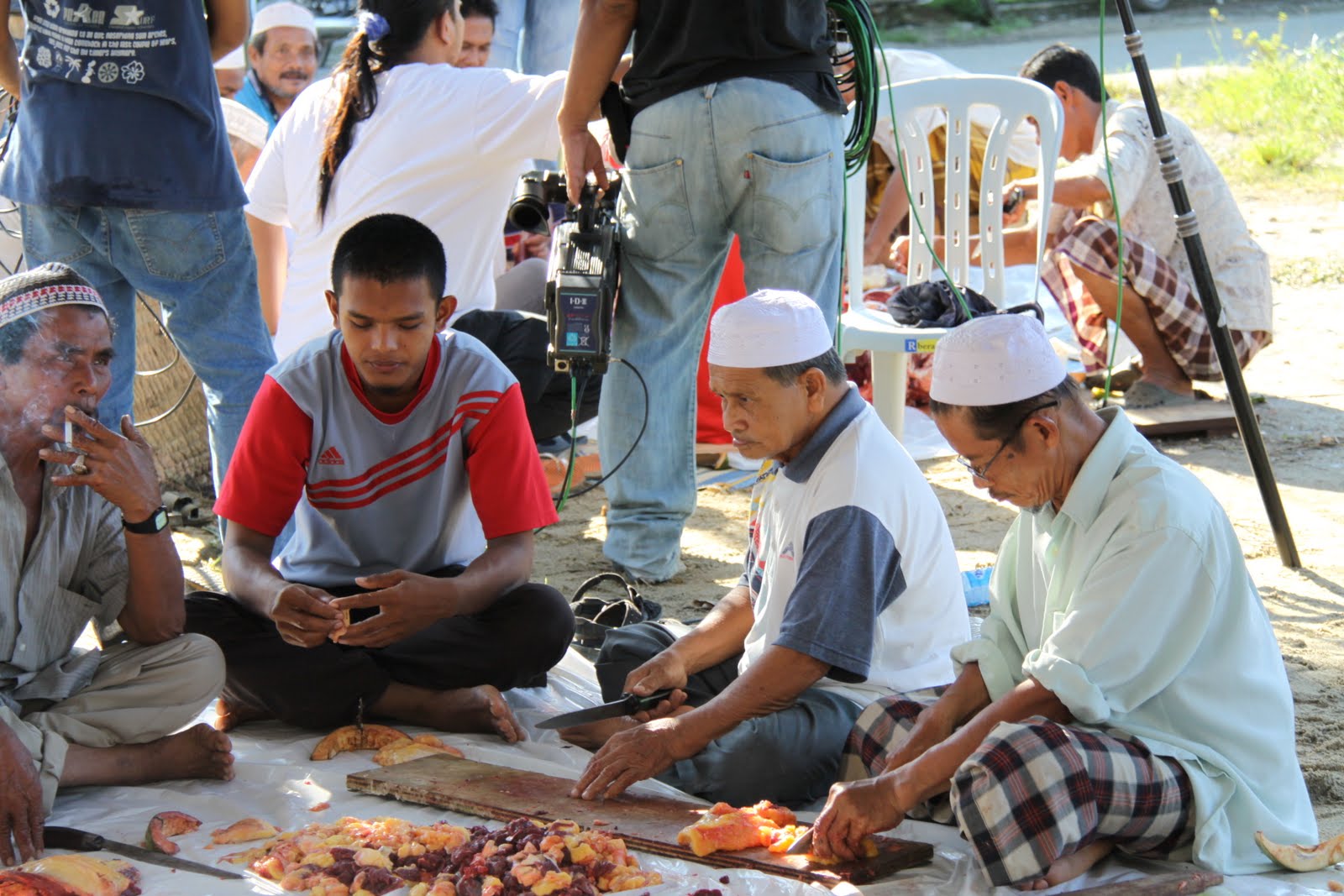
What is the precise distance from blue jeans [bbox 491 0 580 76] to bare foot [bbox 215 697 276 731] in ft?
12.0

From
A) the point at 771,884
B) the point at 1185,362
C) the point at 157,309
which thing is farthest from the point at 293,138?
the point at 1185,362

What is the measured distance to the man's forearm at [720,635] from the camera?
10.3 ft

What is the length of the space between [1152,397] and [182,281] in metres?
3.98

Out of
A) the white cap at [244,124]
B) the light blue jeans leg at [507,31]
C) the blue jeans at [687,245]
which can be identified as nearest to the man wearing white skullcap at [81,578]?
the blue jeans at [687,245]

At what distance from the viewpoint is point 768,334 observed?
282 cm

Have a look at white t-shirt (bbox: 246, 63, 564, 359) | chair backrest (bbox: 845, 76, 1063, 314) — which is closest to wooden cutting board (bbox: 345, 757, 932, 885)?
white t-shirt (bbox: 246, 63, 564, 359)

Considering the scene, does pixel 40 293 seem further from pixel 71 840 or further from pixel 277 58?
pixel 277 58

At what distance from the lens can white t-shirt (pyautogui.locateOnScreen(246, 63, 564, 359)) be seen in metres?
4.31

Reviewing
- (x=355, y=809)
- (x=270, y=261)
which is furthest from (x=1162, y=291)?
(x=355, y=809)

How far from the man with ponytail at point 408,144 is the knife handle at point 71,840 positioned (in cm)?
212

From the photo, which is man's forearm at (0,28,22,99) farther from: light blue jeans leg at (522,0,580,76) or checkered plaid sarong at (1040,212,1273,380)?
checkered plaid sarong at (1040,212,1273,380)

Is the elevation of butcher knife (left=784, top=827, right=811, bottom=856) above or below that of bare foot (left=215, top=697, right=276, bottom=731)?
above

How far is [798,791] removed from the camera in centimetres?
289

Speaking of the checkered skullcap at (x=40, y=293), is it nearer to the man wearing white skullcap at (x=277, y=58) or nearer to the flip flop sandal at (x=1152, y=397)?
the man wearing white skullcap at (x=277, y=58)
